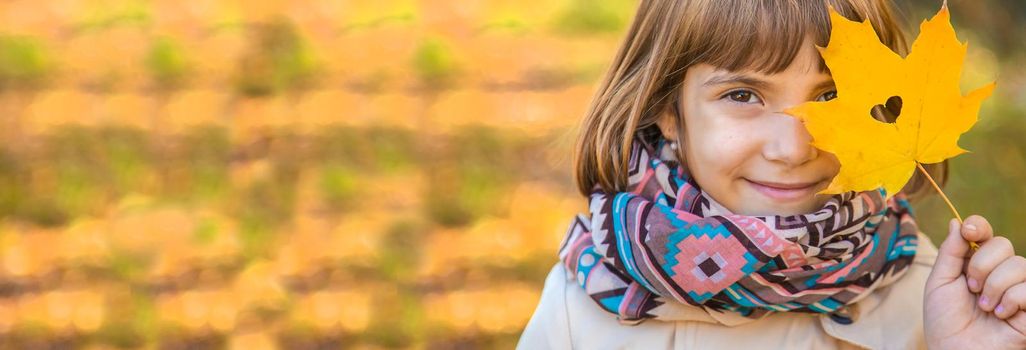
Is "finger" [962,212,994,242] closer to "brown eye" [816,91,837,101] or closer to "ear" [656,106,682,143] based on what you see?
"brown eye" [816,91,837,101]

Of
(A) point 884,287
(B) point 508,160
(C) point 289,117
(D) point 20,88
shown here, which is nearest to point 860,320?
(A) point 884,287

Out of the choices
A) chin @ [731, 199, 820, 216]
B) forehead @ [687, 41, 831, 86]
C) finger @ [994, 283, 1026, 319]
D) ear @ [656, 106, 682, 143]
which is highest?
forehead @ [687, 41, 831, 86]

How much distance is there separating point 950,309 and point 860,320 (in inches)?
8.3

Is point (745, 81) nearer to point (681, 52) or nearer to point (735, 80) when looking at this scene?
point (735, 80)

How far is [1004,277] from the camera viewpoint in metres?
1.22

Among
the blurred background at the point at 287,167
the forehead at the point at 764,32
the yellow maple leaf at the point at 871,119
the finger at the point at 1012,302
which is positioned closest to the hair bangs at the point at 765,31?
the forehead at the point at 764,32

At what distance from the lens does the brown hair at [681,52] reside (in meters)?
1.34

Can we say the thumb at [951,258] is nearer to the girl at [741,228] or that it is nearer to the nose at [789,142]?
the girl at [741,228]

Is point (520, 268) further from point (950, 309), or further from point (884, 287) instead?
point (950, 309)

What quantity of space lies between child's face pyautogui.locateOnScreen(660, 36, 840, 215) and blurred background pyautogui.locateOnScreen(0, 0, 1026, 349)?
199cm

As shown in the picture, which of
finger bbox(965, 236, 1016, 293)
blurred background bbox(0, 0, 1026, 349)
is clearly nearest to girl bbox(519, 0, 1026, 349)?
finger bbox(965, 236, 1016, 293)

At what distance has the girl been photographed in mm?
1329

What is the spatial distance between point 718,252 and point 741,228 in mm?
44

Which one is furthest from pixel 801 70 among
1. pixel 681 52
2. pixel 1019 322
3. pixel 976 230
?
pixel 1019 322
